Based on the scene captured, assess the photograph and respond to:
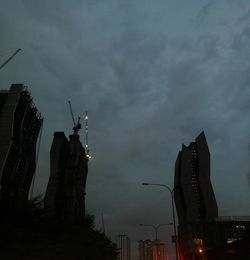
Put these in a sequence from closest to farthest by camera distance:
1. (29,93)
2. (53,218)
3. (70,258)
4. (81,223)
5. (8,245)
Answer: (8,245)
(70,258)
(53,218)
(81,223)
(29,93)

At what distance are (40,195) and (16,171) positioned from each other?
104715 mm

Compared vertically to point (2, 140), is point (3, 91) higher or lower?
higher

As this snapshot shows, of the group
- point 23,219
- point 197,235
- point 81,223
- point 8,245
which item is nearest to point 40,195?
point 23,219

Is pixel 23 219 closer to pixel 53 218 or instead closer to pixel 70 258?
pixel 53 218

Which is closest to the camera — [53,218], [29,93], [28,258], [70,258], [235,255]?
[28,258]

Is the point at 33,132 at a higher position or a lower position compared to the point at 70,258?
higher

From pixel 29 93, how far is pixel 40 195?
387 ft

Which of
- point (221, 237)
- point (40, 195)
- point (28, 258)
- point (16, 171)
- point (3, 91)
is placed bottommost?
point (28, 258)

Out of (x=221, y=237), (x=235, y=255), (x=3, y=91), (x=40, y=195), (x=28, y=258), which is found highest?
(x=3, y=91)

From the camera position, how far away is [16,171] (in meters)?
178

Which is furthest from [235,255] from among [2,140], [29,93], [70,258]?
[29,93]

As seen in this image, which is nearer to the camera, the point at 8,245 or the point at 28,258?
the point at 28,258

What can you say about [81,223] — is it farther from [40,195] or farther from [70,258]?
[70,258]

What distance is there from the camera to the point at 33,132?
198000mm
